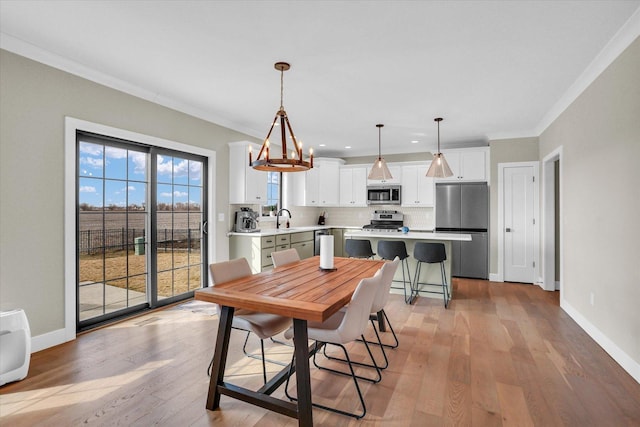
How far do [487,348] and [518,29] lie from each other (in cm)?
263

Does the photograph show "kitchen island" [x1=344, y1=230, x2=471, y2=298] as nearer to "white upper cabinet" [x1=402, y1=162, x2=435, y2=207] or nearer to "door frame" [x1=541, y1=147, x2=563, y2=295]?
"door frame" [x1=541, y1=147, x2=563, y2=295]

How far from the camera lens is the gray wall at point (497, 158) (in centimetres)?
555

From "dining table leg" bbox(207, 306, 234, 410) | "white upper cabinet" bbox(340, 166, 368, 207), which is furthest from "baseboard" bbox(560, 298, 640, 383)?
"white upper cabinet" bbox(340, 166, 368, 207)

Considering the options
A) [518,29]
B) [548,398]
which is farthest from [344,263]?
[518,29]

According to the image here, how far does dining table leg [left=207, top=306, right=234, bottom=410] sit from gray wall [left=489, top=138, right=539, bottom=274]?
16.9 feet

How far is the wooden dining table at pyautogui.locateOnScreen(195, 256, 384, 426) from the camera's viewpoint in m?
1.82

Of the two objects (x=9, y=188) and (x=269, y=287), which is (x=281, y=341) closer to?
(x=269, y=287)

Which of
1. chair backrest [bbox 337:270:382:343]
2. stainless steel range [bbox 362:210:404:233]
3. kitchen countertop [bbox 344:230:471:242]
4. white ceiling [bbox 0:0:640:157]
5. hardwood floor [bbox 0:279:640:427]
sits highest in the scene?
white ceiling [bbox 0:0:640:157]

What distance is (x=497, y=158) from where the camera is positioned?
5754 millimetres

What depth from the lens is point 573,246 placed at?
12.5ft

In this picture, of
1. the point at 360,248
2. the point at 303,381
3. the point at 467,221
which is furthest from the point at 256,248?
the point at 467,221

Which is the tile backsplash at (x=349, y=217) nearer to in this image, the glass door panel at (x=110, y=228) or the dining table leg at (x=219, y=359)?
the glass door panel at (x=110, y=228)

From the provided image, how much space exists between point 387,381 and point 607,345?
2094 millimetres

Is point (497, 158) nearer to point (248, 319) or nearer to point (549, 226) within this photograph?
point (549, 226)
